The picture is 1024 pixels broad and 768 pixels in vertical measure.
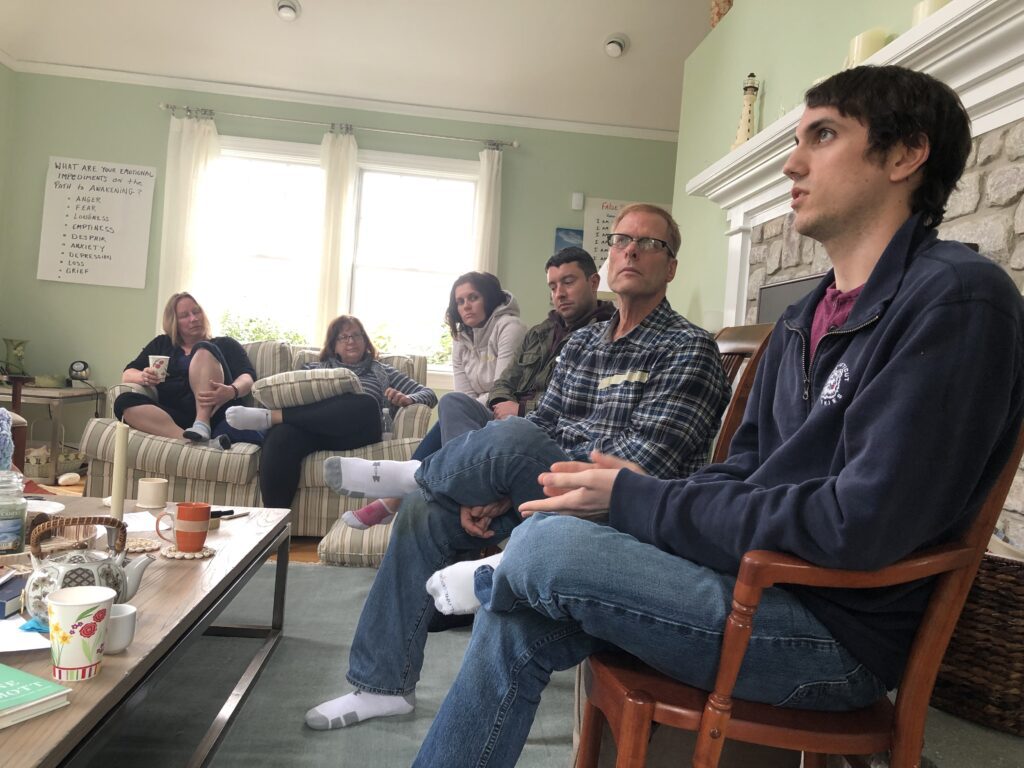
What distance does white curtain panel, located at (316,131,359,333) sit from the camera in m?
5.23

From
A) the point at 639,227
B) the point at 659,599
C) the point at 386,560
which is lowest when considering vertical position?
the point at 386,560

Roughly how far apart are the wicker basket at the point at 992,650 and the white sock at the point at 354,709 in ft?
3.68

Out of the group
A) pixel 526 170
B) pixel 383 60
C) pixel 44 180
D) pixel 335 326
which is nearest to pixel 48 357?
pixel 44 180

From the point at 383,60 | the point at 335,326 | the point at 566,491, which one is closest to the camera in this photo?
the point at 566,491

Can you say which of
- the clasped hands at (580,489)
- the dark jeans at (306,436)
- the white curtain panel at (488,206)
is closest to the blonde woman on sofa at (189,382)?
the dark jeans at (306,436)

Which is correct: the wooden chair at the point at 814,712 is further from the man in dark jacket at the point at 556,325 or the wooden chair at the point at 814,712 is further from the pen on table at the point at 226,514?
the man in dark jacket at the point at 556,325

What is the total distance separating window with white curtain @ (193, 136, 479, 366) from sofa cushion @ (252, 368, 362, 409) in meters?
1.97

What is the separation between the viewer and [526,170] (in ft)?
18.0

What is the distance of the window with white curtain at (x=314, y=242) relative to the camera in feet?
17.4

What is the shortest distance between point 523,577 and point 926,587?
51cm

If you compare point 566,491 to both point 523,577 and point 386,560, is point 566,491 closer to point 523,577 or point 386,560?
point 523,577

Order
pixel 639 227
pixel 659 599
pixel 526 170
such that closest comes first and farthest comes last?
pixel 659 599, pixel 639 227, pixel 526 170

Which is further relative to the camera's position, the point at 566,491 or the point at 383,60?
the point at 383,60

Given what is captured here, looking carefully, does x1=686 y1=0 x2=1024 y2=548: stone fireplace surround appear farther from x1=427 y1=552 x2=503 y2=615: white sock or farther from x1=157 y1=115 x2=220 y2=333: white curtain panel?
x1=157 y1=115 x2=220 y2=333: white curtain panel
